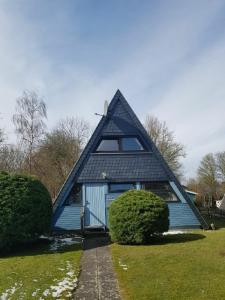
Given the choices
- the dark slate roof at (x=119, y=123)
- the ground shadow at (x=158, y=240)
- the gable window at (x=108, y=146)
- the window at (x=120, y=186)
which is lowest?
the ground shadow at (x=158, y=240)

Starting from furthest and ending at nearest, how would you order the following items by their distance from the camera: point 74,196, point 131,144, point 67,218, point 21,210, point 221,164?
point 221,164 → point 131,144 → point 74,196 → point 67,218 → point 21,210

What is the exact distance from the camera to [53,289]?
7395 millimetres

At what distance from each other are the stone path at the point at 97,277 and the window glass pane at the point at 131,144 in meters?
6.17

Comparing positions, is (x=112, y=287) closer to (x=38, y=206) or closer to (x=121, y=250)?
(x=121, y=250)

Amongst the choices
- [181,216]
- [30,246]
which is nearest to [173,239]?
[181,216]

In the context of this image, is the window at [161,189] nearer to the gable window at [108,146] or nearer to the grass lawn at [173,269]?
the gable window at [108,146]

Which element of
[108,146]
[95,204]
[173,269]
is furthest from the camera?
[108,146]

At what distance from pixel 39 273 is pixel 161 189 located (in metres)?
9.19

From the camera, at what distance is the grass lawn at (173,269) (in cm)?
683

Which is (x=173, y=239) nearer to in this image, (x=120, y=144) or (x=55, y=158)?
(x=120, y=144)

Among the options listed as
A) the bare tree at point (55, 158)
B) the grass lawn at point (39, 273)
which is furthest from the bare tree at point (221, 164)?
the grass lawn at point (39, 273)

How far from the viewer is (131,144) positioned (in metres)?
17.7

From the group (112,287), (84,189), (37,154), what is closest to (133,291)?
(112,287)

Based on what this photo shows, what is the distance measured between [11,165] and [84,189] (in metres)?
17.2
